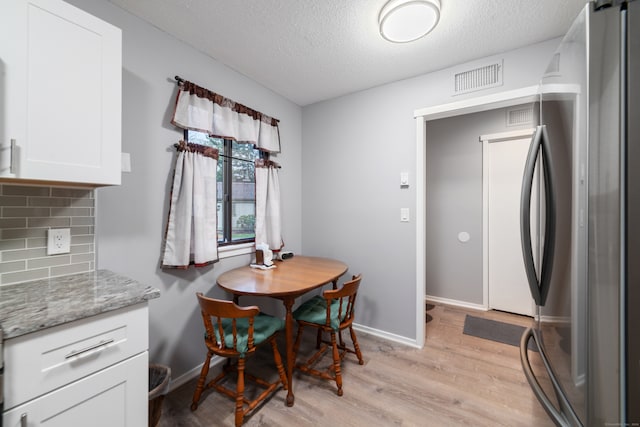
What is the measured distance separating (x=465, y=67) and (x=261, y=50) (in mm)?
1689

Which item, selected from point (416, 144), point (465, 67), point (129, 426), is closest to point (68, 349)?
point (129, 426)

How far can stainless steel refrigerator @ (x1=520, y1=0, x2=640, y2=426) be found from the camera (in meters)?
0.51

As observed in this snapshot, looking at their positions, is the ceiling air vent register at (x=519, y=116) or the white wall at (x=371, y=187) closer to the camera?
the white wall at (x=371, y=187)

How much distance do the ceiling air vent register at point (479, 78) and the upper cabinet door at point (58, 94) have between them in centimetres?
237

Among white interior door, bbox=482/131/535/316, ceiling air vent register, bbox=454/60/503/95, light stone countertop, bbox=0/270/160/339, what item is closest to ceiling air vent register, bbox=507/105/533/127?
white interior door, bbox=482/131/535/316

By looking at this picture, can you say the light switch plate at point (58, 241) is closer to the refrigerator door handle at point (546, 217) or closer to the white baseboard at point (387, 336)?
the refrigerator door handle at point (546, 217)

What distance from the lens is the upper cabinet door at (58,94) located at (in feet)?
3.16

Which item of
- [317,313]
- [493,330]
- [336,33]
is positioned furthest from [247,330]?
[493,330]

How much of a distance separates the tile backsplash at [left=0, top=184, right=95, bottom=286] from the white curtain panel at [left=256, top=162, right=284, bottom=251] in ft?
4.01

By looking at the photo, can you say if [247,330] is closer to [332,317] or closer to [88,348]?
[332,317]

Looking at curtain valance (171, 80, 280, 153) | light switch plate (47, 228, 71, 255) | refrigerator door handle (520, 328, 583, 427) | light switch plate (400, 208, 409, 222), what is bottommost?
refrigerator door handle (520, 328, 583, 427)

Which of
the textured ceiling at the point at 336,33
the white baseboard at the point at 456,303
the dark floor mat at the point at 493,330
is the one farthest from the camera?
the white baseboard at the point at 456,303

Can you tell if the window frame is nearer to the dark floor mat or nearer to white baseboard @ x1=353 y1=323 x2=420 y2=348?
white baseboard @ x1=353 y1=323 x2=420 y2=348

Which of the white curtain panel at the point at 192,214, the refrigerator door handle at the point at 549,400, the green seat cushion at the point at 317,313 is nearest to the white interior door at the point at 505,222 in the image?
the green seat cushion at the point at 317,313
